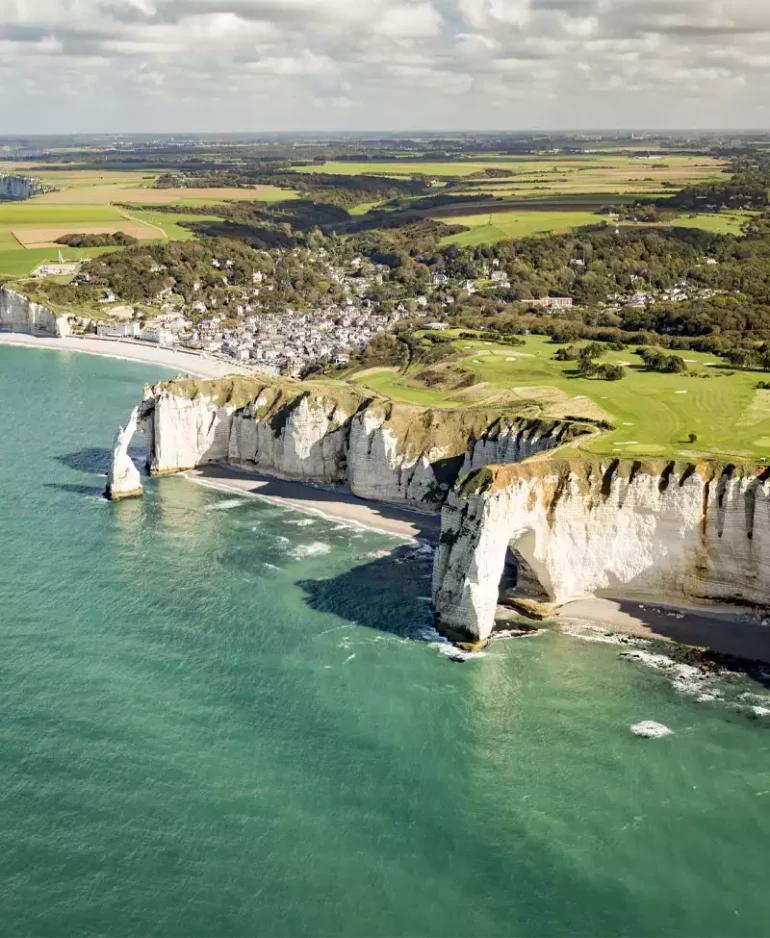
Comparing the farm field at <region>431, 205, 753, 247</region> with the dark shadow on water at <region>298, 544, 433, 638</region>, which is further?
the farm field at <region>431, 205, 753, 247</region>

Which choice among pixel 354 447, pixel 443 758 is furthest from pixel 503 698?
pixel 354 447

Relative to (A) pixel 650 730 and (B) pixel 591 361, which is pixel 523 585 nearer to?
(A) pixel 650 730

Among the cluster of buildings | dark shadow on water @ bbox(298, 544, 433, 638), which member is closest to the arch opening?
dark shadow on water @ bbox(298, 544, 433, 638)

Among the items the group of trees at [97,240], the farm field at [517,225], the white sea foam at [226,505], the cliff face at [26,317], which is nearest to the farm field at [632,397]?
the white sea foam at [226,505]

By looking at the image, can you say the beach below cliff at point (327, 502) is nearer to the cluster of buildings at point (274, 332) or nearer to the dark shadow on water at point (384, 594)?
the dark shadow on water at point (384, 594)

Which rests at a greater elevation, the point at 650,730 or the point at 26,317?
the point at 26,317

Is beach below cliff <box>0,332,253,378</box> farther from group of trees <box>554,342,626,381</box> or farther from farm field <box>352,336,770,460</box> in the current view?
group of trees <box>554,342,626,381</box>

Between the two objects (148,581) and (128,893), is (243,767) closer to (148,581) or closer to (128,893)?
(128,893)

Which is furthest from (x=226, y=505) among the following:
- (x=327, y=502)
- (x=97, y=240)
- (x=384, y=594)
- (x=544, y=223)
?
(x=97, y=240)
